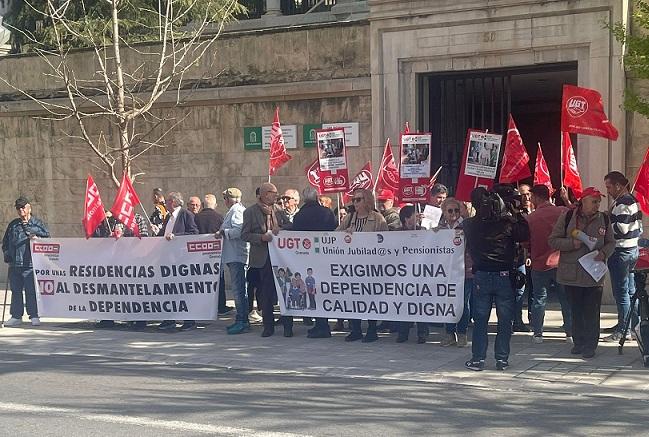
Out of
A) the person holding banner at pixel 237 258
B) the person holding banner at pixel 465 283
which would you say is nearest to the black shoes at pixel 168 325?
the person holding banner at pixel 237 258

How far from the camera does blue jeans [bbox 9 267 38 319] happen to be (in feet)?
42.7

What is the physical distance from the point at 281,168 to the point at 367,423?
30.0 ft

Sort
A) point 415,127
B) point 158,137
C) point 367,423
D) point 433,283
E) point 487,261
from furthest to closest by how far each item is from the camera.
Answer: point 158,137 → point 415,127 → point 433,283 → point 487,261 → point 367,423

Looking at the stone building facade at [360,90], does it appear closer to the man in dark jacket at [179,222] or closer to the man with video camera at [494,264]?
the man in dark jacket at [179,222]

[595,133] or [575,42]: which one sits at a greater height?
[575,42]

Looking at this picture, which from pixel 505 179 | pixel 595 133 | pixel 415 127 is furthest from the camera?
pixel 415 127

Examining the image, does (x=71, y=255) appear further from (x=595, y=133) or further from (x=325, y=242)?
(x=595, y=133)


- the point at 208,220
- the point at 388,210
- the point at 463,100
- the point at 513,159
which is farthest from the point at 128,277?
the point at 463,100

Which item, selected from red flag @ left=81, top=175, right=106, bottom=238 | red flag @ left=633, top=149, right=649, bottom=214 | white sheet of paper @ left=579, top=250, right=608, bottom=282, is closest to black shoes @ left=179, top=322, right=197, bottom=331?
red flag @ left=81, top=175, right=106, bottom=238

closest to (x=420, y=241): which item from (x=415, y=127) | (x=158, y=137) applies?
(x=415, y=127)

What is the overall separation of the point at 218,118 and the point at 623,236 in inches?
331

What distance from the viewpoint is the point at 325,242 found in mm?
11258

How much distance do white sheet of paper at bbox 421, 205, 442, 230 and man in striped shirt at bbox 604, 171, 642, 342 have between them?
2095 mm

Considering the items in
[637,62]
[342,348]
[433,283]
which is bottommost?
[342,348]
